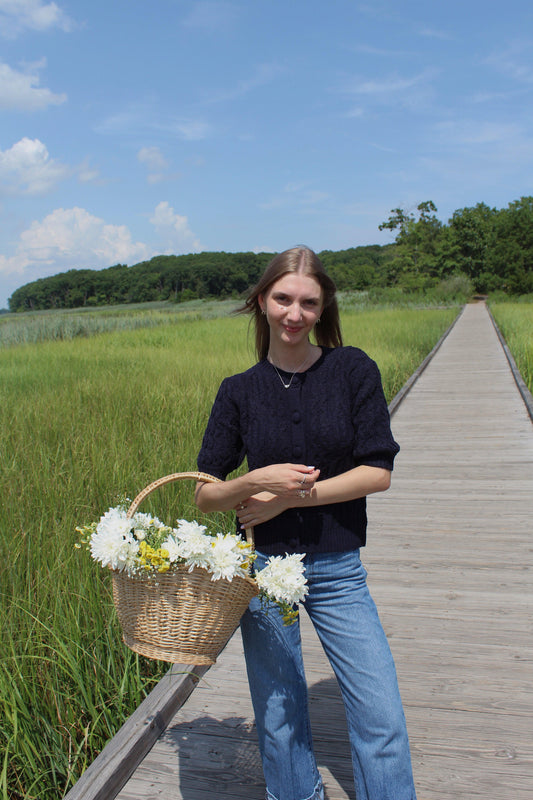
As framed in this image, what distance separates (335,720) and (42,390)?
7084 mm

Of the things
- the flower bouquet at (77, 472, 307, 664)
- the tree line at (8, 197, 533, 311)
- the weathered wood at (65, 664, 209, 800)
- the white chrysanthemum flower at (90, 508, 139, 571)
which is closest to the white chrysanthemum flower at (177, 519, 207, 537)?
the flower bouquet at (77, 472, 307, 664)

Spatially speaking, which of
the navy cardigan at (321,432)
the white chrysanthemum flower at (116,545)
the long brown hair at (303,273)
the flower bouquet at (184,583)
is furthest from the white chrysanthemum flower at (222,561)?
the long brown hair at (303,273)

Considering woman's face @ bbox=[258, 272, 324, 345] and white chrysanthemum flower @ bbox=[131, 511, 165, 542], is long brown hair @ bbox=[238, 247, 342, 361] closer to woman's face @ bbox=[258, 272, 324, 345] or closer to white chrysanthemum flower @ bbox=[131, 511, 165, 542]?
woman's face @ bbox=[258, 272, 324, 345]

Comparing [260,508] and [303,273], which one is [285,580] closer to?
[260,508]

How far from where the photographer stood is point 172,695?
95.0 inches

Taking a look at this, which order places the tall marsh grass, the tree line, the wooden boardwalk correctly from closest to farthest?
the wooden boardwalk < the tall marsh grass < the tree line

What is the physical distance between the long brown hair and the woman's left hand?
490 millimetres

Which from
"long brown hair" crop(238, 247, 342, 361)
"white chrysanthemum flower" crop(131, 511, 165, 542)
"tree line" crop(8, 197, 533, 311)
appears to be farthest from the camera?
"tree line" crop(8, 197, 533, 311)

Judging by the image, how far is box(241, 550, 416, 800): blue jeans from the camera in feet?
5.08

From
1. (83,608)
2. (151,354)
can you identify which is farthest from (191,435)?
A: (151,354)

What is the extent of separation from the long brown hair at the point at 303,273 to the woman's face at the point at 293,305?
0.06 ft

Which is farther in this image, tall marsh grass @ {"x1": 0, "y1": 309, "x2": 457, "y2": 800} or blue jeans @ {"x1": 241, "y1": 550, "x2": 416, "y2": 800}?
→ tall marsh grass @ {"x1": 0, "y1": 309, "x2": 457, "y2": 800}

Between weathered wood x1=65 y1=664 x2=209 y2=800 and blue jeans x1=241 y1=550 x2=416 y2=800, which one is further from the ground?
blue jeans x1=241 y1=550 x2=416 y2=800

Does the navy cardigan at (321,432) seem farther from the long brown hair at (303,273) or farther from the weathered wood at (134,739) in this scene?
the weathered wood at (134,739)
